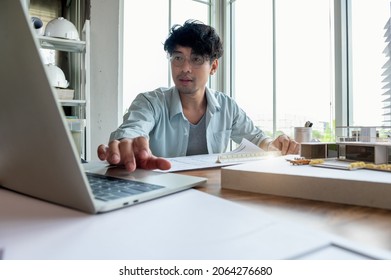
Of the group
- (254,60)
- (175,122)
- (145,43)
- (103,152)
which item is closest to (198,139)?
(175,122)

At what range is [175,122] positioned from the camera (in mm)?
1380

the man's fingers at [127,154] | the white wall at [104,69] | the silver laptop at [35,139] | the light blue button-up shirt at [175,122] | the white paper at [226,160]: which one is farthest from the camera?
the white wall at [104,69]

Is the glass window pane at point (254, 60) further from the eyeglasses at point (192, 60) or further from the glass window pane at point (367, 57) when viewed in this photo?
the eyeglasses at point (192, 60)

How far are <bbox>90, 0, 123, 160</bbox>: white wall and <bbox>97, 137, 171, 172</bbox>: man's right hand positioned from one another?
4.83 ft

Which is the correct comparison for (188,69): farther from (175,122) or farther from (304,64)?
(304,64)

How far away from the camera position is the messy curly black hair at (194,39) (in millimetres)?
1285

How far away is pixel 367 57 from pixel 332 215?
1463 mm

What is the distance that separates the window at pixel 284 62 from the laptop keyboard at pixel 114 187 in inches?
47.1

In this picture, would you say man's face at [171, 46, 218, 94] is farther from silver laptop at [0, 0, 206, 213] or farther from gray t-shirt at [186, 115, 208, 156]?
silver laptop at [0, 0, 206, 213]

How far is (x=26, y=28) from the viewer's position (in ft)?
0.84

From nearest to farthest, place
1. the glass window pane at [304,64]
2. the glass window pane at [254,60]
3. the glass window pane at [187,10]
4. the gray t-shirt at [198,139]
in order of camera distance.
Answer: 1. the gray t-shirt at [198,139]
2. the glass window pane at [304,64]
3. the glass window pane at [254,60]
4. the glass window pane at [187,10]

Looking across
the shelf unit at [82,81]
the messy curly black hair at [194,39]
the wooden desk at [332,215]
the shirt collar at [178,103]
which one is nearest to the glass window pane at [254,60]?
the shirt collar at [178,103]
